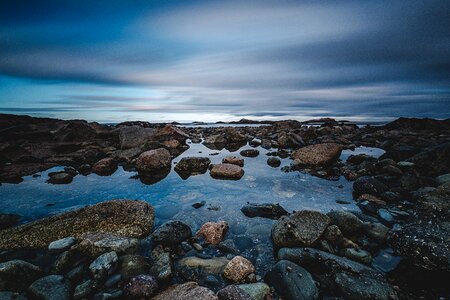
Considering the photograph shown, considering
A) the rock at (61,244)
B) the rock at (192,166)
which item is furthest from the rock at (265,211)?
the rock at (192,166)

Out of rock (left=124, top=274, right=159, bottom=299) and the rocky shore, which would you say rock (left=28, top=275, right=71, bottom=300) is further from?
rock (left=124, top=274, right=159, bottom=299)

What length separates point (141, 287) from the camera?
2955 mm

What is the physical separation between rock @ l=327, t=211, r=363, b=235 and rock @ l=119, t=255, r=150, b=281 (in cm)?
345

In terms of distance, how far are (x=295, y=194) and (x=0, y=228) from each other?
284 inches

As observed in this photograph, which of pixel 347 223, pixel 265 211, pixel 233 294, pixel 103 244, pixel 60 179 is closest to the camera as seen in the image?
pixel 233 294

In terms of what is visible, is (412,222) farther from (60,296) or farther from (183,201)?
(60,296)

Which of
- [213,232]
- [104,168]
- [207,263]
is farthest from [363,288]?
[104,168]

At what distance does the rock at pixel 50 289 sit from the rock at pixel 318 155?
29.4 ft

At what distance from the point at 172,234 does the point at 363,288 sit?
3.08m

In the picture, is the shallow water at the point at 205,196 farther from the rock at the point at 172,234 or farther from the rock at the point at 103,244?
the rock at the point at 103,244

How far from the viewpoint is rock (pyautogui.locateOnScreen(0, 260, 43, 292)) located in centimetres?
298

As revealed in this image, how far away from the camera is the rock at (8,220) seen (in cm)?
493

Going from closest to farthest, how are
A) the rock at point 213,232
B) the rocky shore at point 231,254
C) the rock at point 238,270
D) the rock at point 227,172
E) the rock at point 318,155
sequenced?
the rocky shore at point 231,254, the rock at point 238,270, the rock at point 213,232, the rock at point 227,172, the rock at point 318,155

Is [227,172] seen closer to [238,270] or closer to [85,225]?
[85,225]
